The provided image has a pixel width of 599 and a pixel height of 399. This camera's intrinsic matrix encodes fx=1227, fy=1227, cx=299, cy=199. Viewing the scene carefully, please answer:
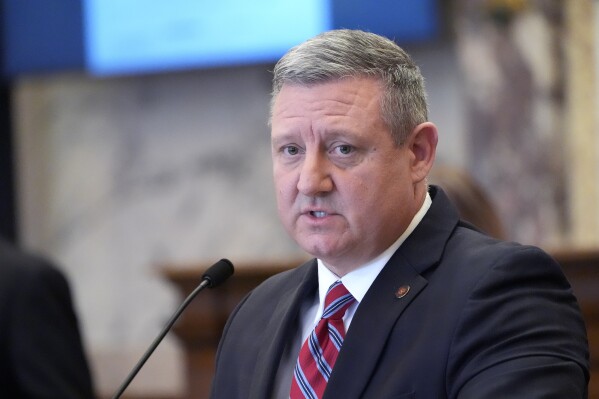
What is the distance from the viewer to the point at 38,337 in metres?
3.99

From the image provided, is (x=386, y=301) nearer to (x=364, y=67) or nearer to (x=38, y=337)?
(x=364, y=67)

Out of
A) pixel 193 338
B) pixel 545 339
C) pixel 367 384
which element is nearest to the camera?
pixel 545 339

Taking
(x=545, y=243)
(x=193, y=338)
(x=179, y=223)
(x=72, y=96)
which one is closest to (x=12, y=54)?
(x=72, y=96)

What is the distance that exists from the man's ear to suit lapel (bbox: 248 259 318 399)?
363 millimetres

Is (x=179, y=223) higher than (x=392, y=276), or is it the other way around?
(x=392, y=276)

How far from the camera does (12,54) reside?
7199 mm

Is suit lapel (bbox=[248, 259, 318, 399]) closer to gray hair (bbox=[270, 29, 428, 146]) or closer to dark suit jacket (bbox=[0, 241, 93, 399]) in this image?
gray hair (bbox=[270, 29, 428, 146])

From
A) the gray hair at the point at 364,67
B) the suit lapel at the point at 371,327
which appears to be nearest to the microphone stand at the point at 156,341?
the suit lapel at the point at 371,327

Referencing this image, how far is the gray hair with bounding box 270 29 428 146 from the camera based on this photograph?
2588mm

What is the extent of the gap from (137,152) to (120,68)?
52 centimetres

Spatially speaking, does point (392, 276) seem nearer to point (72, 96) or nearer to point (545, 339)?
point (545, 339)

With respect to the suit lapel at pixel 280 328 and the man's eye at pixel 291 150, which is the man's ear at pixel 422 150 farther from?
the suit lapel at pixel 280 328

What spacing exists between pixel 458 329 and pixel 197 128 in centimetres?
470

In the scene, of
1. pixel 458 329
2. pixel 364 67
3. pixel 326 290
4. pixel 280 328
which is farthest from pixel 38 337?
pixel 458 329
